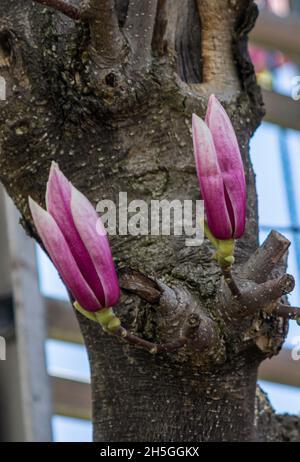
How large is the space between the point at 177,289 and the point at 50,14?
11.3 inches

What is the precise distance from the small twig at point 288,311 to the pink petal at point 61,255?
149mm

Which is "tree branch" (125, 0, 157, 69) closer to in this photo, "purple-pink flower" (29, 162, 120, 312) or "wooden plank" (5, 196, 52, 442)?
"purple-pink flower" (29, 162, 120, 312)

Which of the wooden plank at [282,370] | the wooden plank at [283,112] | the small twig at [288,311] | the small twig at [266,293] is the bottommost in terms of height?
the small twig at [288,311]

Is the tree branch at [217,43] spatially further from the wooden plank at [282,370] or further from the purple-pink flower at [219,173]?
the wooden plank at [282,370]

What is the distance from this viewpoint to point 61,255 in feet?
2.05

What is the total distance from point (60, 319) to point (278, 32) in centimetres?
72

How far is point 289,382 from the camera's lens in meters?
1.69

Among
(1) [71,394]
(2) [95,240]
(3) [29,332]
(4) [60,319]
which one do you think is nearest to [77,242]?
(2) [95,240]

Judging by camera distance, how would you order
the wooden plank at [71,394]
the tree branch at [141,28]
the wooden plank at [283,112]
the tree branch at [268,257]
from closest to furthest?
the tree branch at [268,257], the tree branch at [141,28], the wooden plank at [71,394], the wooden plank at [283,112]

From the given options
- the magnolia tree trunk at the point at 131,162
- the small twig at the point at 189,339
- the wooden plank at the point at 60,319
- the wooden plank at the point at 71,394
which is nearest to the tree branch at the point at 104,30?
the magnolia tree trunk at the point at 131,162

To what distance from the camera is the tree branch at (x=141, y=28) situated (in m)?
0.86

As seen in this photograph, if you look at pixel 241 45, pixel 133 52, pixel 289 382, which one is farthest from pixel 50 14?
pixel 289 382

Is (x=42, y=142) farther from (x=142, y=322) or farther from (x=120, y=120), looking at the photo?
(x=142, y=322)

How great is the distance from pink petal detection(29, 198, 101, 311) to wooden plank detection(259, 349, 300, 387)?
1038mm
